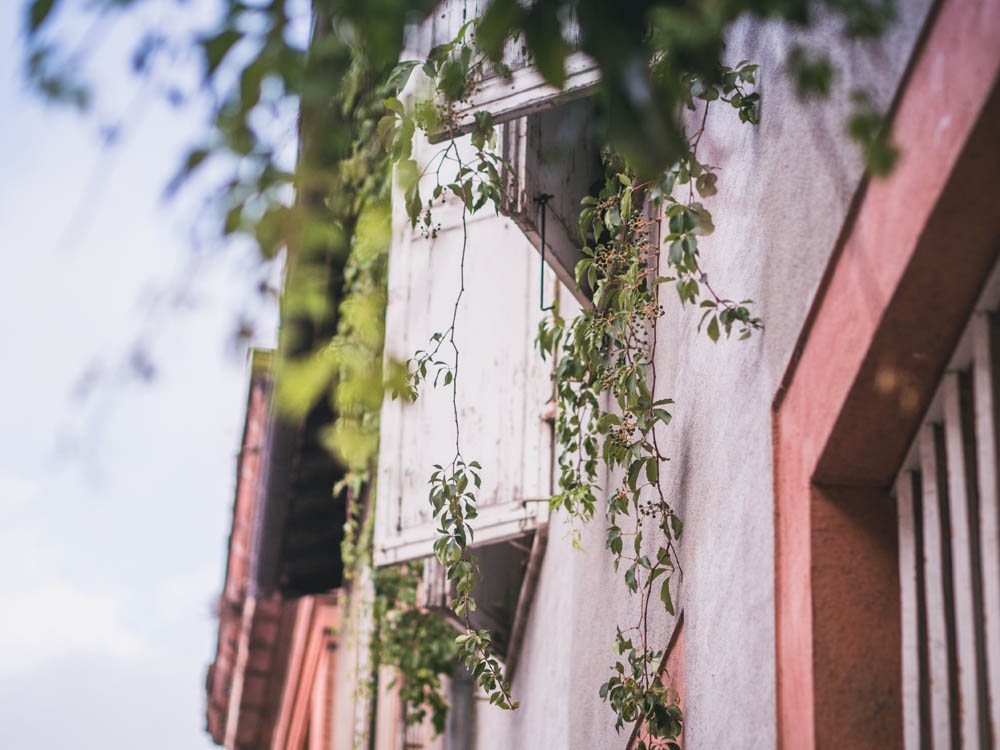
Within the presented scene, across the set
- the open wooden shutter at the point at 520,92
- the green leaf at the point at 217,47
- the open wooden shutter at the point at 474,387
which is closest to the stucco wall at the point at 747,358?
the open wooden shutter at the point at 520,92

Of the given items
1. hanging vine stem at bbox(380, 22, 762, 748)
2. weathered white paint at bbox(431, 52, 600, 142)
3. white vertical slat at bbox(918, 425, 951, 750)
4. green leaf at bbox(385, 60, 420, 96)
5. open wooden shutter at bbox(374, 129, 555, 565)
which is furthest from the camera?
open wooden shutter at bbox(374, 129, 555, 565)

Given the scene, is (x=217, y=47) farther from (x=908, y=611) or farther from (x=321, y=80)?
(x=908, y=611)

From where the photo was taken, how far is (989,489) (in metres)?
2.03

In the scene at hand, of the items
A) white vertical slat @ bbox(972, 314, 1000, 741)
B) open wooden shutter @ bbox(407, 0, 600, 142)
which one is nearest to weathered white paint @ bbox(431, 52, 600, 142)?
open wooden shutter @ bbox(407, 0, 600, 142)

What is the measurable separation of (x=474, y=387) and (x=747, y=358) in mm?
2979

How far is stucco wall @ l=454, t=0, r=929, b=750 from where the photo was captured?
241 cm

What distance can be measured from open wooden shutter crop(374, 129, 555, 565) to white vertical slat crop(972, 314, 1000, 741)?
11.1ft

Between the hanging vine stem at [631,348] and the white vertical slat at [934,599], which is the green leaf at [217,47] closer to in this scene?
the hanging vine stem at [631,348]

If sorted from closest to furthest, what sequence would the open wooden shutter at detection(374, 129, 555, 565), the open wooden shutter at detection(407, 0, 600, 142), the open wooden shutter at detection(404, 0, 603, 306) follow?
1. the open wooden shutter at detection(407, 0, 600, 142)
2. the open wooden shutter at detection(404, 0, 603, 306)
3. the open wooden shutter at detection(374, 129, 555, 565)

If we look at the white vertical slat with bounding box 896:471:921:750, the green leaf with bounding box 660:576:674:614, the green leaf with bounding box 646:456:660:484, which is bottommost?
the white vertical slat with bounding box 896:471:921:750

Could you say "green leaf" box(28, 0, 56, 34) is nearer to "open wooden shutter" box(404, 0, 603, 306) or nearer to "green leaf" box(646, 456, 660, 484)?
"green leaf" box(646, 456, 660, 484)

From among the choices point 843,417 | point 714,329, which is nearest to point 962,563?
point 843,417

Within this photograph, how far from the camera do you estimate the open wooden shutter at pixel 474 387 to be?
552cm

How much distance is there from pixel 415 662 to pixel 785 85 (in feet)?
16.5
